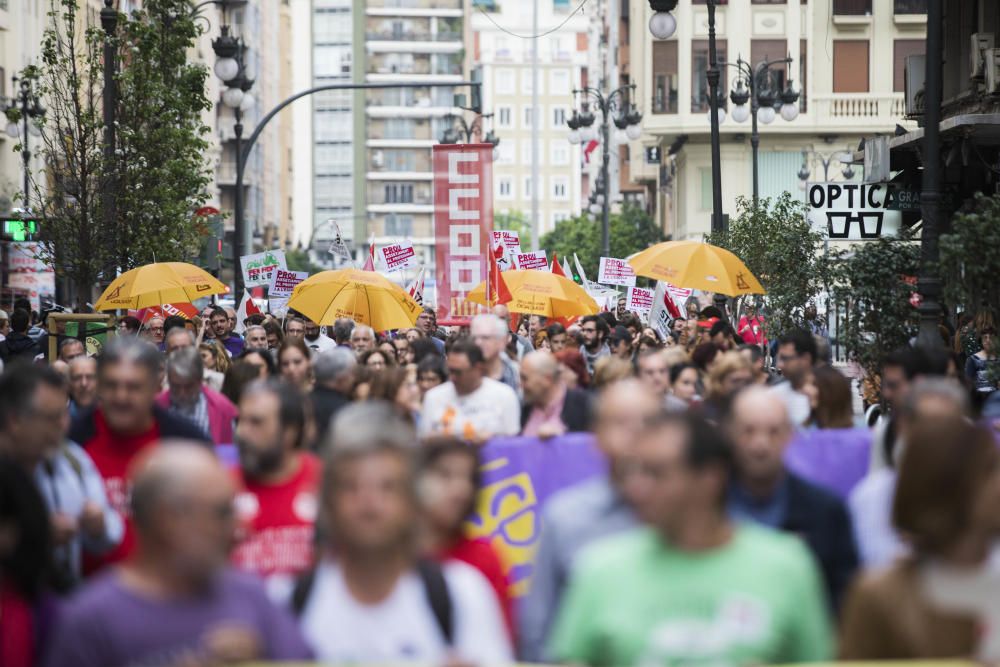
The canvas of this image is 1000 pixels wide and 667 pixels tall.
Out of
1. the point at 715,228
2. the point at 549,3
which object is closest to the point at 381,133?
the point at 549,3

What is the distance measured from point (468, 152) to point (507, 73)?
14913 cm

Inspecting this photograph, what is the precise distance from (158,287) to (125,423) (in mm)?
12878

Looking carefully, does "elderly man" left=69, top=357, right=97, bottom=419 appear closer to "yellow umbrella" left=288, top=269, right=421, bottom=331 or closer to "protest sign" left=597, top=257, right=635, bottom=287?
"yellow umbrella" left=288, top=269, right=421, bottom=331

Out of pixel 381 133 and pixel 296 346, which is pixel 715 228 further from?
pixel 381 133

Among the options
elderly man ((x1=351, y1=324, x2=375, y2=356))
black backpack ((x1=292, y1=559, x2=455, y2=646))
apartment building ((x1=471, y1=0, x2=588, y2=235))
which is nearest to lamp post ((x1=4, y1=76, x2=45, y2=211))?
elderly man ((x1=351, y1=324, x2=375, y2=356))

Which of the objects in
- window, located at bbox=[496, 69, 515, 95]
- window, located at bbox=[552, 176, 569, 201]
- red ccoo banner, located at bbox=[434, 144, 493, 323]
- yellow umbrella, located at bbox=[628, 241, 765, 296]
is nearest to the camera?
yellow umbrella, located at bbox=[628, 241, 765, 296]

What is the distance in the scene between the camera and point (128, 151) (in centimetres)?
2589

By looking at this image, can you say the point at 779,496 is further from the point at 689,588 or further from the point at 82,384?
the point at 82,384

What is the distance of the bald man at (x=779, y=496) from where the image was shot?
6.32 m

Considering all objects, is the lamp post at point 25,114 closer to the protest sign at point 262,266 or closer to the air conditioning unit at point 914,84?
the protest sign at point 262,266

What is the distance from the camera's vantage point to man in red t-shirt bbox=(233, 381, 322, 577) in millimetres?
6219

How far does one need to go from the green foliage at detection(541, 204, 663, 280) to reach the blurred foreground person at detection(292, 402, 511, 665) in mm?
62365

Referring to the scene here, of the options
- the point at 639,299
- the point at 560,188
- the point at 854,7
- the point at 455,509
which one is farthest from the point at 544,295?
the point at 560,188

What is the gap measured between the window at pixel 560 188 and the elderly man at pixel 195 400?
160 m
